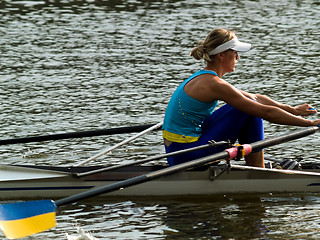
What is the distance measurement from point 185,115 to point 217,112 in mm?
384

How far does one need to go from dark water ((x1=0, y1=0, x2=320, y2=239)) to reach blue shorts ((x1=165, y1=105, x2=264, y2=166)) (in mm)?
681

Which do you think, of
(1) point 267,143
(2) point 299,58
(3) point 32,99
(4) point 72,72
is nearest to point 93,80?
(4) point 72,72

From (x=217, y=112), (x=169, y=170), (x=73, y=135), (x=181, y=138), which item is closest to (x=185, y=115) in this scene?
(x=181, y=138)

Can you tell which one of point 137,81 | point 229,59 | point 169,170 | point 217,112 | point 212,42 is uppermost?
point 212,42

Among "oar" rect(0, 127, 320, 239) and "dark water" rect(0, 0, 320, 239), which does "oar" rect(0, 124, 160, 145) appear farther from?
"oar" rect(0, 127, 320, 239)

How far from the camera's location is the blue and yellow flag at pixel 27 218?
24.5 ft

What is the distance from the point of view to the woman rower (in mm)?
8344

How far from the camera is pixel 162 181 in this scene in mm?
8773

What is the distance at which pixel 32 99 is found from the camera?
14180mm

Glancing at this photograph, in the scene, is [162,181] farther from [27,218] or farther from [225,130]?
[27,218]

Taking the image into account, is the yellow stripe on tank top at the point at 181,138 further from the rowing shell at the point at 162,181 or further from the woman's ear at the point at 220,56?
the woman's ear at the point at 220,56

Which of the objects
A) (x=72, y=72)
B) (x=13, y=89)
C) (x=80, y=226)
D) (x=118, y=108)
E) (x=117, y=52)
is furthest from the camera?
(x=117, y=52)

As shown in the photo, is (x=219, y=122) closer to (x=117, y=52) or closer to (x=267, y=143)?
(x=267, y=143)

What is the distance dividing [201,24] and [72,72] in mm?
6713
